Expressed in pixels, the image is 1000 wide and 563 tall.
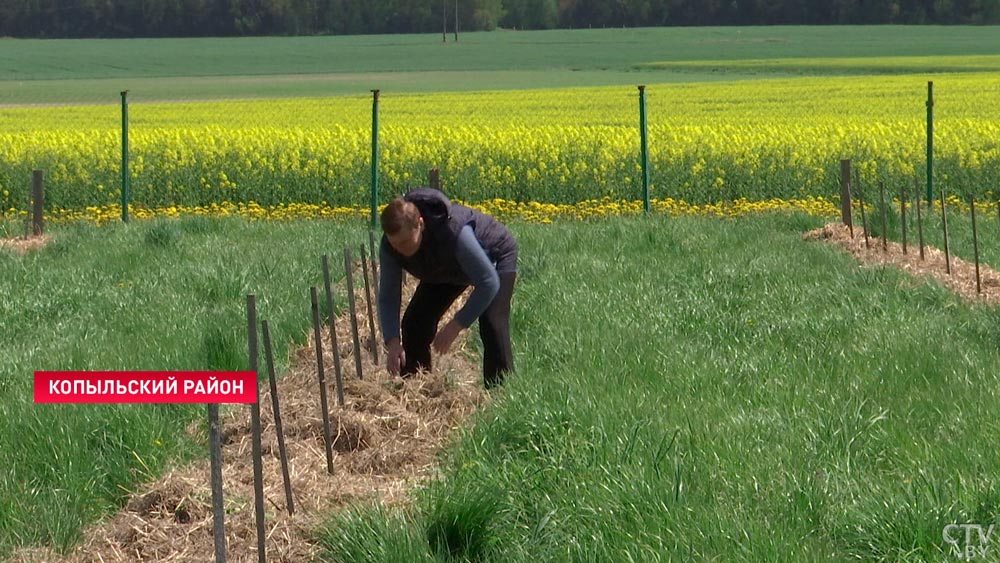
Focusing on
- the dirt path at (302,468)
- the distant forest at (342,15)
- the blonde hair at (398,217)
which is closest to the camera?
the dirt path at (302,468)

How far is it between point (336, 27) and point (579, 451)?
90414 millimetres

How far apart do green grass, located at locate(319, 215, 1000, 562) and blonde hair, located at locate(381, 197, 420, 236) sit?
0.87m

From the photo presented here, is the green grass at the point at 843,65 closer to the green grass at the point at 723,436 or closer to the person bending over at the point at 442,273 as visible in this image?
the green grass at the point at 723,436

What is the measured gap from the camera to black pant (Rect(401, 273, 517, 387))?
20.9 ft

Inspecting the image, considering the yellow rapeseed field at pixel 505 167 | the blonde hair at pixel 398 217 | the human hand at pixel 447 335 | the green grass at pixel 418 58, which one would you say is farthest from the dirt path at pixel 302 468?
the green grass at pixel 418 58

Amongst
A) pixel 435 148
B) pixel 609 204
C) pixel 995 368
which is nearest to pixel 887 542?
pixel 995 368

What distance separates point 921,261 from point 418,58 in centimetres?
5838

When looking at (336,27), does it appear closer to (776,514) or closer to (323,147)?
(323,147)

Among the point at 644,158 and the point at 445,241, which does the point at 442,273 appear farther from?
the point at 644,158

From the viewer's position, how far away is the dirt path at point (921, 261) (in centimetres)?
934

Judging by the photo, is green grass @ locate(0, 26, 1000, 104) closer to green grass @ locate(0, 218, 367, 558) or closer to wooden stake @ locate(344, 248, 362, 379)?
green grass @ locate(0, 218, 367, 558)

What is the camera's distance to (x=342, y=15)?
93.0 m

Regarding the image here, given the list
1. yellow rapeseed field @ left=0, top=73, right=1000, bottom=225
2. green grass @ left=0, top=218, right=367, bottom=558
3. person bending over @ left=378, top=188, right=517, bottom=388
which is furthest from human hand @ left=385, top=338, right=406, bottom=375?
yellow rapeseed field @ left=0, top=73, right=1000, bottom=225

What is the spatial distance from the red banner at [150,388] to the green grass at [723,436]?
0.99 meters
